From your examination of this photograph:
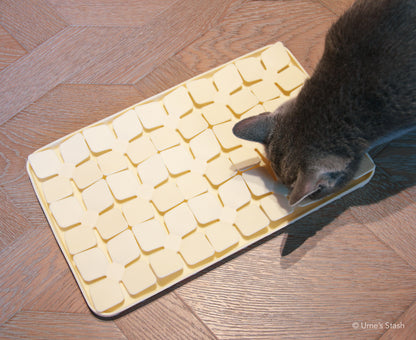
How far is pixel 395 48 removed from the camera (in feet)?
2.20

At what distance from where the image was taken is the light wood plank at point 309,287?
2.60 feet

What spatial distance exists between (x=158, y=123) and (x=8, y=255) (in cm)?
51

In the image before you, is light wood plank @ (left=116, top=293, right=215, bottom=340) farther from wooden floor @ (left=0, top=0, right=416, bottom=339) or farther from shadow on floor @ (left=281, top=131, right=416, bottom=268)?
shadow on floor @ (left=281, top=131, right=416, bottom=268)

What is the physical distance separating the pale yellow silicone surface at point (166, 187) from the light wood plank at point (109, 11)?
30cm

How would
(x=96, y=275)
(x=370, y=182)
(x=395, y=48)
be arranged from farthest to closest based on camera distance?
(x=370, y=182) < (x=96, y=275) < (x=395, y=48)

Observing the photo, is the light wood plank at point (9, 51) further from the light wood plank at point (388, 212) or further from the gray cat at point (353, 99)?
the light wood plank at point (388, 212)

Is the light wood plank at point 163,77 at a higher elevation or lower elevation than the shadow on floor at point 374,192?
higher

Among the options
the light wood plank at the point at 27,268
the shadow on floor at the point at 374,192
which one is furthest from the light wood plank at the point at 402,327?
the light wood plank at the point at 27,268

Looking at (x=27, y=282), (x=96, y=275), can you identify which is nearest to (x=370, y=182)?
(x=96, y=275)

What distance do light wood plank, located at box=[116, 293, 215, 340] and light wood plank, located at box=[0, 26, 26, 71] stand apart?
0.82 meters

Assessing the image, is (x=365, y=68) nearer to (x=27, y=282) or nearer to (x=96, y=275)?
(x=96, y=275)

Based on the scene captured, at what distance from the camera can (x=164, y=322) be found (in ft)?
2.60

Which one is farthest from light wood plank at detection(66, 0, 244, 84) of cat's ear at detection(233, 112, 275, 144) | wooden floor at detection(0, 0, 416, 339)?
cat's ear at detection(233, 112, 275, 144)

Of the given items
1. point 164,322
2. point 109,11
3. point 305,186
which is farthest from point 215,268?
point 109,11
